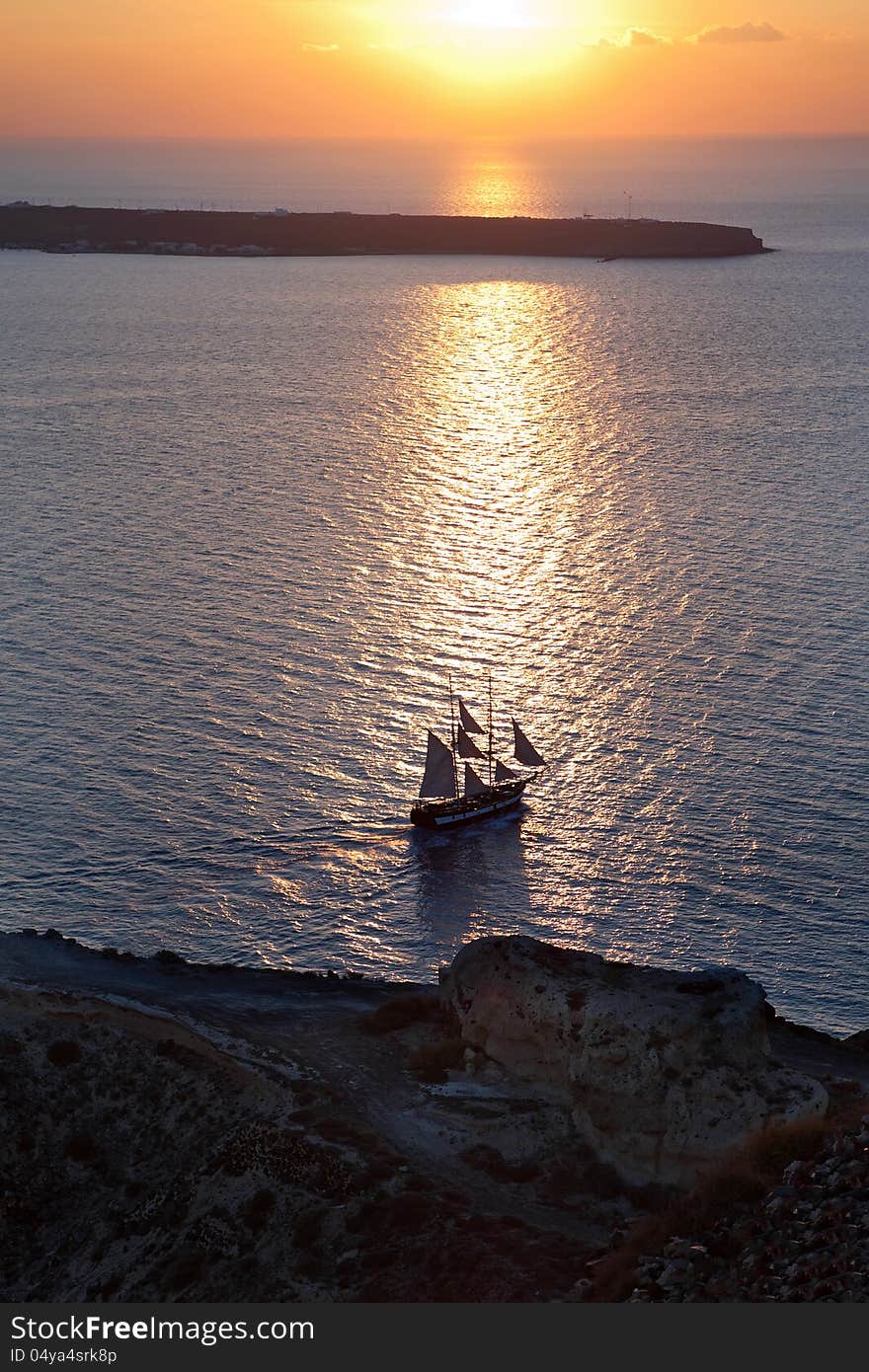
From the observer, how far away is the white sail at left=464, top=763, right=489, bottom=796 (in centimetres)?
8968

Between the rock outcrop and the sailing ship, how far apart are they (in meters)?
34.1

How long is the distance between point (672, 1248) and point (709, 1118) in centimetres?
583

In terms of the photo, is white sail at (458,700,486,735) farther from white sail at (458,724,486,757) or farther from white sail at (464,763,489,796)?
white sail at (464,763,489,796)

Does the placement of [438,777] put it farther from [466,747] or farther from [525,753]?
[525,753]

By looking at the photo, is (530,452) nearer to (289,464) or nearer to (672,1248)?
(289,464)

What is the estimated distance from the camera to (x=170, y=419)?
616ft

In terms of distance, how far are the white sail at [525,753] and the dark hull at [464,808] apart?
1973mm

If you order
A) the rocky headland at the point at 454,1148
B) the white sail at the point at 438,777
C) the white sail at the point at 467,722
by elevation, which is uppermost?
the white sail at the point at 467,722

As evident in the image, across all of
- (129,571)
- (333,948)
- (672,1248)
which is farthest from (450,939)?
(129,571)

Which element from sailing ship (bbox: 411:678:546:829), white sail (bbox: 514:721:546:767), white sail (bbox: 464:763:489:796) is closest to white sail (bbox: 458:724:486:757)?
sailing ship (bbox: 411:678:546:829)

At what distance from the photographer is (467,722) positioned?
3634 inches

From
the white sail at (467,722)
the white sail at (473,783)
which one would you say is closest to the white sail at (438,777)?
the white sail at (473,783)

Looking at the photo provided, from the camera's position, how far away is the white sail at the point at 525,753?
9062 centimetres

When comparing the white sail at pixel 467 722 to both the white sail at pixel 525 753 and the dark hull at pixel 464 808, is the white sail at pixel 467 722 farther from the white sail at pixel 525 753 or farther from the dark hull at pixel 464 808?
the dark hull at pixel 464 808
